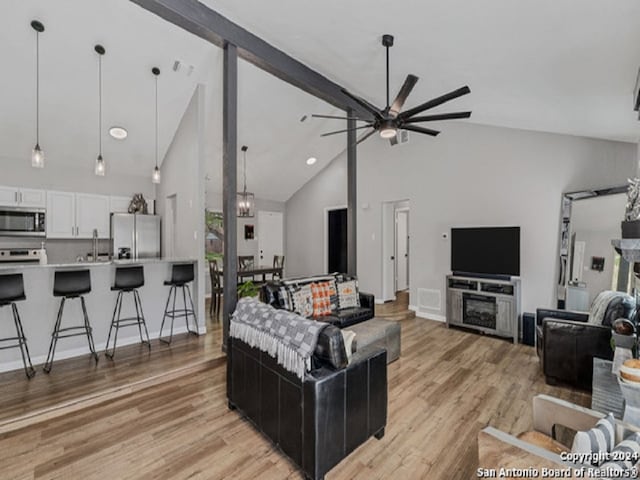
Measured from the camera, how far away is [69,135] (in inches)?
182

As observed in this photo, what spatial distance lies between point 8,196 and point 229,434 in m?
4.98

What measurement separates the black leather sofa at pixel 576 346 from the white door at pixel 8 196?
7.12m

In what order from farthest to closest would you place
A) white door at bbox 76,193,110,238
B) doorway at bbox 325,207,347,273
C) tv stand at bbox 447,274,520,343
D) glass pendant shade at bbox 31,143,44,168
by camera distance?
doorway at bbox 325,207,347,273
white door at bbox 76,193,110,238
tv stand at bbox 447,274,520,343
glass pendant shade at bbox 31,143,44,168

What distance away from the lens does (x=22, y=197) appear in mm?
4734

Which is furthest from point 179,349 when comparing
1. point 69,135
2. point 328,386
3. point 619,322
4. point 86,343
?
point 619,322

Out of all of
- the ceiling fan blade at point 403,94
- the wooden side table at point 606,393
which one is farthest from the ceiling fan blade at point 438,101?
the wooden side table at point 606,393

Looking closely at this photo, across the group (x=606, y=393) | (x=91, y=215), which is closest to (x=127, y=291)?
(x=91, y=215)

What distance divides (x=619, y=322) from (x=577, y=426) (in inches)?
45.3

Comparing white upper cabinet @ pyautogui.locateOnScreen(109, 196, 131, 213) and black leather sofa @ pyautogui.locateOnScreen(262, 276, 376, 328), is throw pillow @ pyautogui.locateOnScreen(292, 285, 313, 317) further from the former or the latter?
white upper cabinet @ pyautogui.locateOnScreen(109, 196, 131, 213)

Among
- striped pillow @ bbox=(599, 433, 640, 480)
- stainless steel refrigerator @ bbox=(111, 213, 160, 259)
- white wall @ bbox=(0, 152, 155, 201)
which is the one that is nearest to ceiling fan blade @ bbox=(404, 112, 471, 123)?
striped pillow @ bbox=(599, 433, 640, 480)

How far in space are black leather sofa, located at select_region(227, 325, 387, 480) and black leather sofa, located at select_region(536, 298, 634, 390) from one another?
2018 millimetres

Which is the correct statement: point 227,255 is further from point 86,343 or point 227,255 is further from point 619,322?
point 619,322

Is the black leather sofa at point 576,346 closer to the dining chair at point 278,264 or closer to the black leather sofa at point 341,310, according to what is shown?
the black leather sofa at point 341,310

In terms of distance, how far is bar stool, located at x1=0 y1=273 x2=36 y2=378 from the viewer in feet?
9.46
